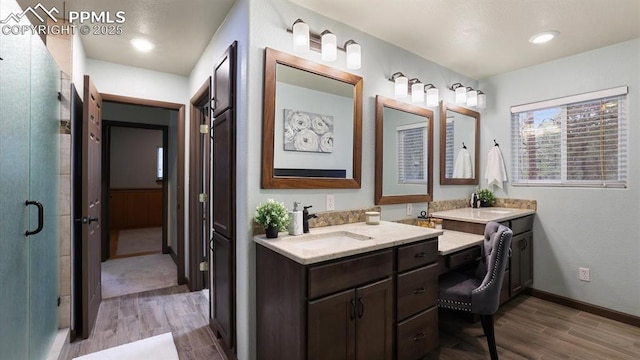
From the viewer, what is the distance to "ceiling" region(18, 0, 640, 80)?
2.07 metres

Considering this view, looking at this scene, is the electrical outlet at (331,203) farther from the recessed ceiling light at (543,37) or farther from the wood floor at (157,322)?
the recessed ceiling light at (543,37)

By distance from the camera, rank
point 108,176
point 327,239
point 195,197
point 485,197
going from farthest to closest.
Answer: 1. point 108,176
2. point 485,197
3. point 195,197
4. point 327,239

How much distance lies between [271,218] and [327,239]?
0.44 meters

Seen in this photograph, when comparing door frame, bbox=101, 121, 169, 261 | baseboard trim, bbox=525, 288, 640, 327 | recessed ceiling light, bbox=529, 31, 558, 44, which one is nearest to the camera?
recessed ceiling light, bbox=529, 31, 558, 44

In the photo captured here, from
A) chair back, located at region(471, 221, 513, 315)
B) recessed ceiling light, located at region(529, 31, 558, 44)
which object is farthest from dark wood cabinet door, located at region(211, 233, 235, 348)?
recessed ceiling light, located at region(529, 31, 558, 44)

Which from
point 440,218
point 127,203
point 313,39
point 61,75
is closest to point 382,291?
point 440,218

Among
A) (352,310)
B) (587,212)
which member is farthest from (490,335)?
(587,212)

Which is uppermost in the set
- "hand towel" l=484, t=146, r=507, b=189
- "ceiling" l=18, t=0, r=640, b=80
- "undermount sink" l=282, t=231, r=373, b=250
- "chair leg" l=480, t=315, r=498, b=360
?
"ceiling" l=18, t=0, r=640, b=80

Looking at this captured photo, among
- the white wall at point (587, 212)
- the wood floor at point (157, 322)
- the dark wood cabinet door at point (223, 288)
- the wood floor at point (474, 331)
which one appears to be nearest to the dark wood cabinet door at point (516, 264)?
the wood floor at point (474, 331)

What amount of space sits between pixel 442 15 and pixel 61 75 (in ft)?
9.48

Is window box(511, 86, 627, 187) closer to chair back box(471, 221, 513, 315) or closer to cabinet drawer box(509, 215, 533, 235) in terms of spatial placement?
cabinet drawer box(509, 215, 533, 235)

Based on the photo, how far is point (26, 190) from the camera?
1.56m

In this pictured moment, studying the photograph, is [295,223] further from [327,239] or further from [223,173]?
[223,173]

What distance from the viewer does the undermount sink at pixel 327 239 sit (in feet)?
5.86
